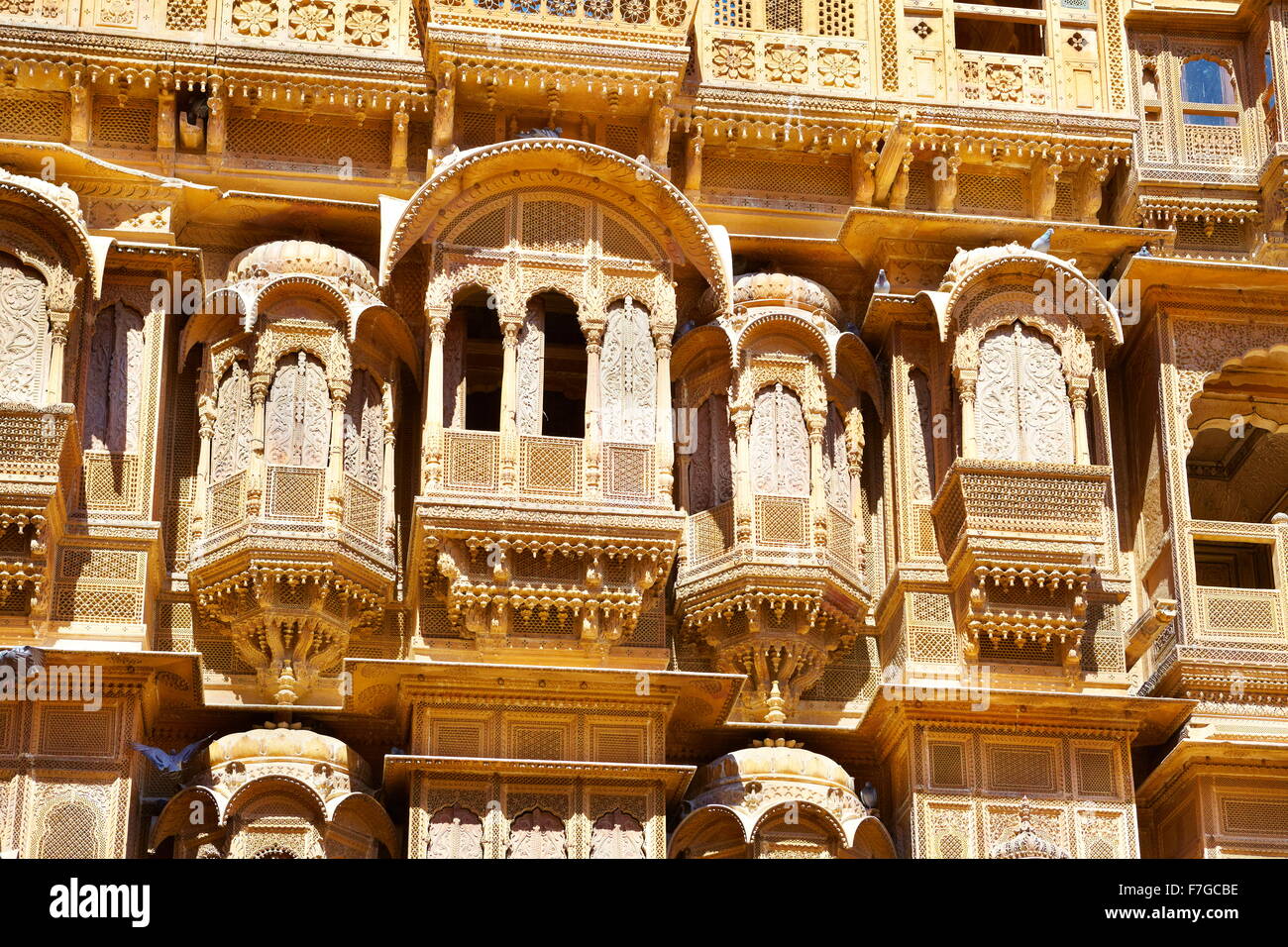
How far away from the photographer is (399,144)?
58.5ft

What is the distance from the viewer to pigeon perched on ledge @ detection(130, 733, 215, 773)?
52.3 feet

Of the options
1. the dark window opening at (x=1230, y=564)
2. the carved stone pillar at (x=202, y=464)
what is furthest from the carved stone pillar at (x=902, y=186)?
the carved stone pillar at (x=202, y=464)

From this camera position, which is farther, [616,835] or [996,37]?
[996,37]

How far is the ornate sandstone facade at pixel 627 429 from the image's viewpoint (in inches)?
634

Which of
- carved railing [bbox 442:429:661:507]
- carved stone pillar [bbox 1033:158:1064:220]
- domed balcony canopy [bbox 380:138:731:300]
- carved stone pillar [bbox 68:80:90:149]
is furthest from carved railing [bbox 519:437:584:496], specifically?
carved stone pillar [bbox 1033:158:1064:220]

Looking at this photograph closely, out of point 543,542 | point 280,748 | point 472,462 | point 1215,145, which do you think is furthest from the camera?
point 1215,145

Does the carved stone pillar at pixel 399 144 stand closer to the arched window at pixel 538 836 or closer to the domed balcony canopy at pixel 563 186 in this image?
the domed balcony canopy at pixel 563 186

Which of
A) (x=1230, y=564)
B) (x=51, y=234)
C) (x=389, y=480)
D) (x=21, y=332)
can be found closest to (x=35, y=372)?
(x=21, y=332)

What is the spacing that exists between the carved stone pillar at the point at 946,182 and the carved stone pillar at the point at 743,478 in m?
2.13

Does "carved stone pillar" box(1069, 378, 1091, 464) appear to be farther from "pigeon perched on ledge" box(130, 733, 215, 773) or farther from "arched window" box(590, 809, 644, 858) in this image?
"pigeon perched on ledge" box(130, 733, 215, 773)

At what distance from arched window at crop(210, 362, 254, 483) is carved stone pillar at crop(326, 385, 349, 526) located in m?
0.50

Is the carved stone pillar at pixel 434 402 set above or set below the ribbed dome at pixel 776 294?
below

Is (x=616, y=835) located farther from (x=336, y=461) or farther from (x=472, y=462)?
(x=336, y=461)

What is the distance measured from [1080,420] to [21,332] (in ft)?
21.6
